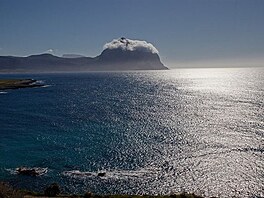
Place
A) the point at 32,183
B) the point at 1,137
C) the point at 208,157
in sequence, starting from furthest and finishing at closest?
the point at 1,137 < the point at 208,157 < the point at 32,183

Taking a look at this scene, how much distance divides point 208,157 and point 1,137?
54.3 meters

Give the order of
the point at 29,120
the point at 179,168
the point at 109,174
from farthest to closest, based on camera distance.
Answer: the point at 29,120 < the point at 179,168 < the point at 109,174

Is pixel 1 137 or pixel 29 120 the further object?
pixel 29 120

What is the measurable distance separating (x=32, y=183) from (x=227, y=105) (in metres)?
108

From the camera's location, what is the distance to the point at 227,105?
140 metres

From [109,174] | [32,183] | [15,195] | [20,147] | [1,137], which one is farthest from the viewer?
[1,137]

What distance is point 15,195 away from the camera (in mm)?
28453

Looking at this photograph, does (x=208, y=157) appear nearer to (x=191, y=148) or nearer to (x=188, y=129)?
(x=191, y=148)

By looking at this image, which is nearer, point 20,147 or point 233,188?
point 233,188

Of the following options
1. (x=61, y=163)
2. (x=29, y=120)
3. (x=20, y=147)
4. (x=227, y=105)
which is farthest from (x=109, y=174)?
(x=227, y=105)

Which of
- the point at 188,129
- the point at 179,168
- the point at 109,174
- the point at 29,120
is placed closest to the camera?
the point at 109,174

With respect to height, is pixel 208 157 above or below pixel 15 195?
below

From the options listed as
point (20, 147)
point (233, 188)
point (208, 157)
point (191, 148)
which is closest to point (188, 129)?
point (191, 148)

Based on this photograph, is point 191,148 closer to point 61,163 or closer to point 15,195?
point 61,163
